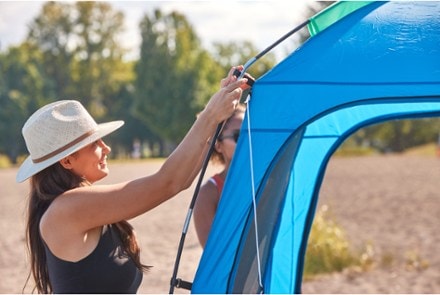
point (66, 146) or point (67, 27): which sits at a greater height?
point (67, 27)

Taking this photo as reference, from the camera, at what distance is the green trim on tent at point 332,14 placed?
3.05 metres

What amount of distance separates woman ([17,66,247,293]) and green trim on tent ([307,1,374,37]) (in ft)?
1.42

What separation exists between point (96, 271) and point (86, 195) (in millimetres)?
273

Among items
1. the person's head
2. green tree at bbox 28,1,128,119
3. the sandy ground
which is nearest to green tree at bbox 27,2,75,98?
green tree at bbox 28,1,128,119

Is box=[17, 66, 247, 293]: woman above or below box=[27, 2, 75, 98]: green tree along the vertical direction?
below

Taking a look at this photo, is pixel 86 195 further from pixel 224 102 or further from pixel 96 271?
pixel 224 102

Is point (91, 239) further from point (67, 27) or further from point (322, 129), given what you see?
point (67, 27)

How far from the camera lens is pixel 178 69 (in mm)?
45688

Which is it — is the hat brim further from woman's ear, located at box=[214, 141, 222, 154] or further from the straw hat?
woman's ear, located at box=[214, 141, 222, 154]

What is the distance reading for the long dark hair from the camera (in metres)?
2.76

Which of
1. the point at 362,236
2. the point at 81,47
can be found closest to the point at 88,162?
the point at 362,236

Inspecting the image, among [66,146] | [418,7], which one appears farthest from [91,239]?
[418,7]

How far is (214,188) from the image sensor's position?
3697mm

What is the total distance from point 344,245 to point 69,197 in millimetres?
5426
